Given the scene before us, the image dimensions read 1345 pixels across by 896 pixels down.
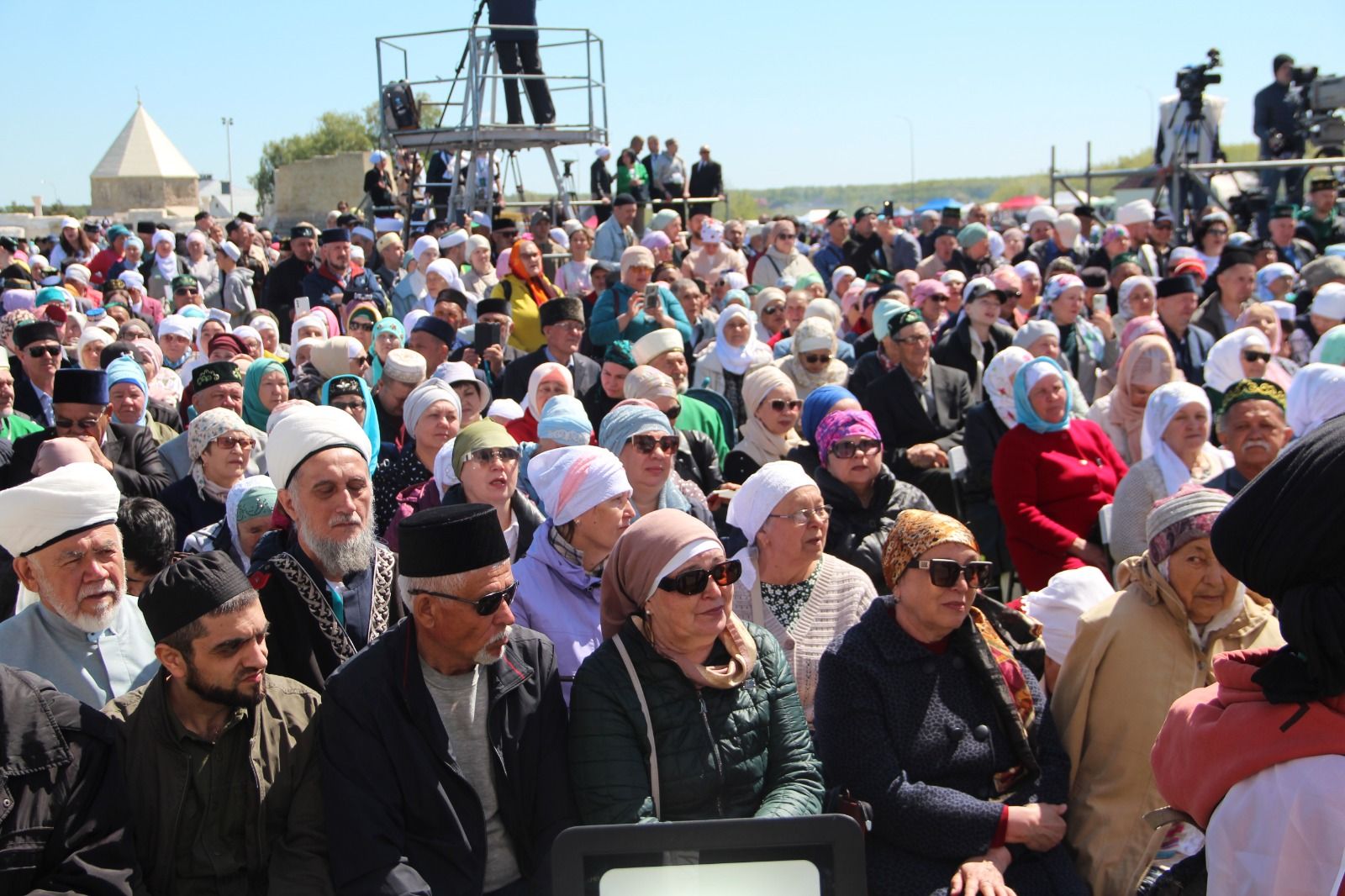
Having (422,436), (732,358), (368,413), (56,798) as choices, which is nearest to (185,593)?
(56,798)

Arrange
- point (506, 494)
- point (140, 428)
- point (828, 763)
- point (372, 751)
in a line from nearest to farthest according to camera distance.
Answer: point (372, 751), point (828, 763), point (506, 494), point (140, 428)

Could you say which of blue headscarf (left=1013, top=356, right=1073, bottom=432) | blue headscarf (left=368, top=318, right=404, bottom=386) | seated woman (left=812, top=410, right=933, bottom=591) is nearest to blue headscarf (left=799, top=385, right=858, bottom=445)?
seated woman (left=812, top=410, right=933, bottom=591)

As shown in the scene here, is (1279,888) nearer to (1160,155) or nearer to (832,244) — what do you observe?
(832,244)

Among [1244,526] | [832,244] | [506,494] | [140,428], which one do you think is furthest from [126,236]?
[1244,526]

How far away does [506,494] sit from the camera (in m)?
4.89

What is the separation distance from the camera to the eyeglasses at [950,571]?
3.54 m

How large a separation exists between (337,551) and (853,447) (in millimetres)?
2499

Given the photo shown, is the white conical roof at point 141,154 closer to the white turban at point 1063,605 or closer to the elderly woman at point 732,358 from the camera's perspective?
the elderly woman at point 732,358

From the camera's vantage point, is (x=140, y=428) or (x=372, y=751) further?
(x=140, y=428)

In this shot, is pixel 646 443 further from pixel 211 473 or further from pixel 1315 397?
pixel 1315 397

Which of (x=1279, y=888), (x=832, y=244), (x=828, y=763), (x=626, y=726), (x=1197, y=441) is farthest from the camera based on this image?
(x=832, y=244)

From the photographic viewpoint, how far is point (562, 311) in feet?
27.6

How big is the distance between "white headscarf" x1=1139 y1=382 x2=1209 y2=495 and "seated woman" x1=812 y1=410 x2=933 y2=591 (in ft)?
3.64

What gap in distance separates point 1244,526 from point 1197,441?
382cm
